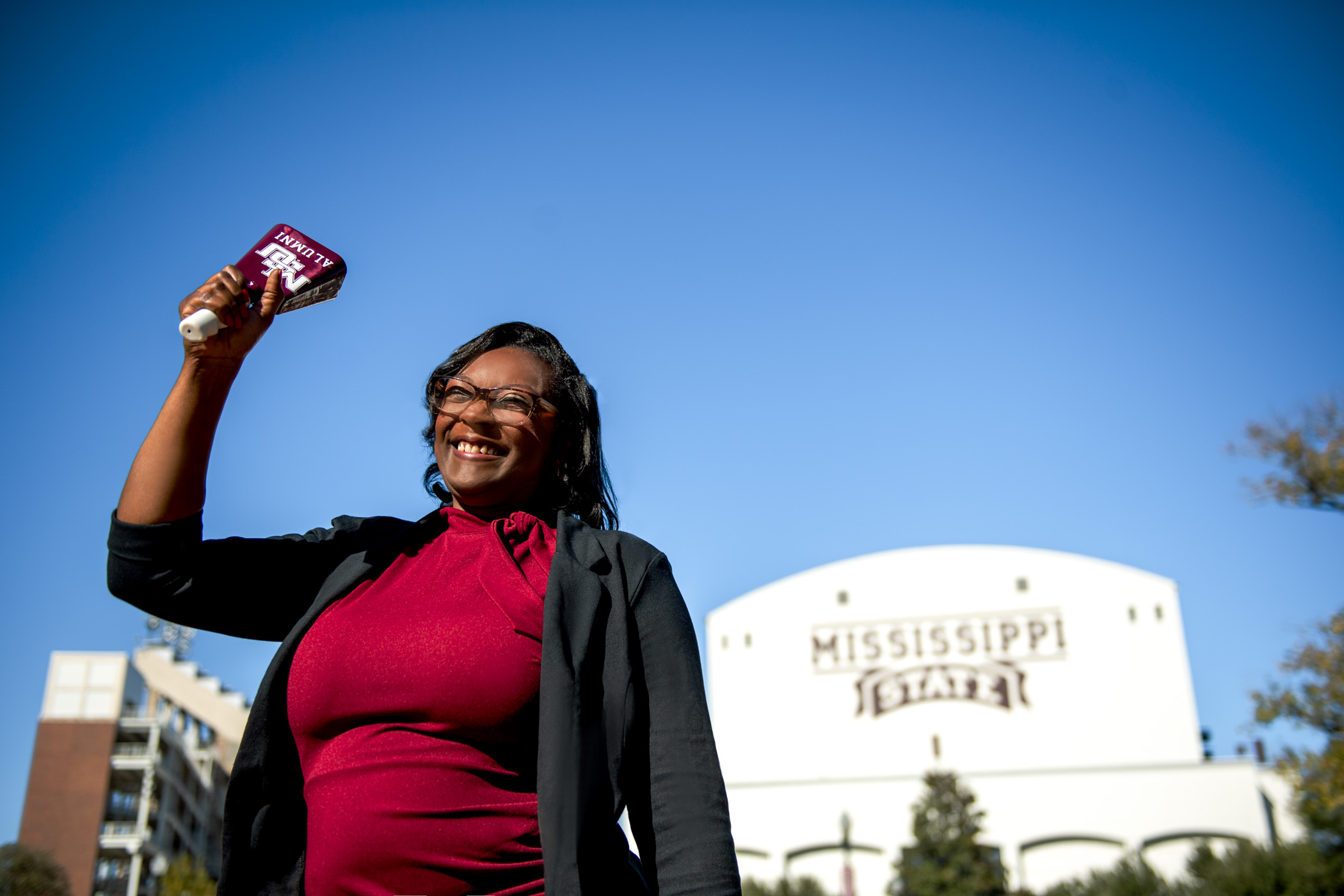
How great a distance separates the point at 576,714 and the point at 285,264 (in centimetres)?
95

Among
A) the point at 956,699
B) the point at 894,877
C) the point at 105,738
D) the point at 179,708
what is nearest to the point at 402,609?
the point at 894,877

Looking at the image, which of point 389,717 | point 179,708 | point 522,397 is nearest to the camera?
point 389,717

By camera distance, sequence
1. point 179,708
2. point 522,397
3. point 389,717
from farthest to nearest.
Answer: point 179,708 < point 522,397 < point 389,717

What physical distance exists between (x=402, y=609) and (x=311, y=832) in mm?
378

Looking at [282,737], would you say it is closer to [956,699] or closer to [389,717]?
[389,717]

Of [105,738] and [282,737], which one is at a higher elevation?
[105,738]

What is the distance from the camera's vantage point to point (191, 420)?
179 centimetres

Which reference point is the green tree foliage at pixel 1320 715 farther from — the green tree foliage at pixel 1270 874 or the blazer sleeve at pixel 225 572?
the blazer sleeve at pixel 225 572

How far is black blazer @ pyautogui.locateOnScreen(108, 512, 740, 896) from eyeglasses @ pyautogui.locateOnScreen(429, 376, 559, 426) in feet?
1.01

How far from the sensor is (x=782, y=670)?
4647 centimetres

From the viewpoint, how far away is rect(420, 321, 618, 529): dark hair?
7.61 feet

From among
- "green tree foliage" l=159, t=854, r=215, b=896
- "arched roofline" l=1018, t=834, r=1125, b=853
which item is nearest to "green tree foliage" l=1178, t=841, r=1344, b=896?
"arched roofline" l=1018, t=834, r=1125, b=853

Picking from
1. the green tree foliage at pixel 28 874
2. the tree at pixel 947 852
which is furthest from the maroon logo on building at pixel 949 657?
the green tree foliage at pixel 28 874

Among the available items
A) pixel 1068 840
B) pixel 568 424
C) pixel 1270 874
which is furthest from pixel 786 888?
pixel 568 424
